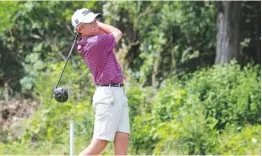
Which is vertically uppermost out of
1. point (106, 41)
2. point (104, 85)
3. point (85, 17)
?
point (85, 17)

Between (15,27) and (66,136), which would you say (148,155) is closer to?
(66,136)

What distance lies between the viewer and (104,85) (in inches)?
207

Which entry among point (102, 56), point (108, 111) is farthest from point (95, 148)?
point (102, 56)

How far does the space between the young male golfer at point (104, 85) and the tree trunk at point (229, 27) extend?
6192mm

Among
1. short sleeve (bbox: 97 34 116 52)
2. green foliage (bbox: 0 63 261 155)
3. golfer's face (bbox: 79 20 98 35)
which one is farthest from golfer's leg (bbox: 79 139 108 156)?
green foliage (bbox: 0 63 261 155)

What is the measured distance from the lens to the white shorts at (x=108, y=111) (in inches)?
205

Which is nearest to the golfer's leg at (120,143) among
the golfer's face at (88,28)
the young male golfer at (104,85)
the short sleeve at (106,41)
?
the young male golfer at (104,85)

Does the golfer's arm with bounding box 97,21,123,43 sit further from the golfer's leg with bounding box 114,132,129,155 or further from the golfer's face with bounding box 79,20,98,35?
the golfer's leg with bounding box 114,132,129,155

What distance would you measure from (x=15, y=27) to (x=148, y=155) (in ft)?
19.5

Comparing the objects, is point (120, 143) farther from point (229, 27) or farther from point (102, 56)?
point (229, 27)

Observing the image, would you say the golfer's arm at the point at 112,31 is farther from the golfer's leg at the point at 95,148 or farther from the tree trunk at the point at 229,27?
the tree trunk at the point at 229,27

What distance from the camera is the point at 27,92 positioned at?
1238 centimetres

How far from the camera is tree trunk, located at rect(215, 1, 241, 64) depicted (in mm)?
11328

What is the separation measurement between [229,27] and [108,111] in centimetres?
658
